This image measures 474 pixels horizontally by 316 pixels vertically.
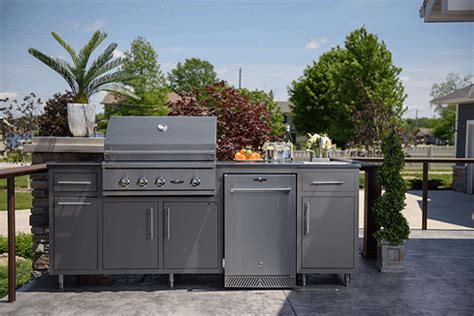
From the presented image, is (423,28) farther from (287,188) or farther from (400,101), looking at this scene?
(287,188)

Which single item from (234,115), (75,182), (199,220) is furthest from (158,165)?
(234,115)

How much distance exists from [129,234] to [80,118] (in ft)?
4.13

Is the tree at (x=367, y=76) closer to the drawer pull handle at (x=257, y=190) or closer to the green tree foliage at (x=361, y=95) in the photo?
the green tree foliage at (x=361, y=95)

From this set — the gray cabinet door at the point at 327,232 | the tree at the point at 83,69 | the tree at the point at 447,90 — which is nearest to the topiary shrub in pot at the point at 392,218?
the gray cabinet door at the point at 327,232

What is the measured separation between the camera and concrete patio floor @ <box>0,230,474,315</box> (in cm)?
345

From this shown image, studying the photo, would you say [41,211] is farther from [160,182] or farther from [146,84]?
[146,84]

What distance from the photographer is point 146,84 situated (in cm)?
2575

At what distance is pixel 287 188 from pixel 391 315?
3.74ft

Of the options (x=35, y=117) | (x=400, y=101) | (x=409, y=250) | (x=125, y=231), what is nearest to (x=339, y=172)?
(x=125, y=231)

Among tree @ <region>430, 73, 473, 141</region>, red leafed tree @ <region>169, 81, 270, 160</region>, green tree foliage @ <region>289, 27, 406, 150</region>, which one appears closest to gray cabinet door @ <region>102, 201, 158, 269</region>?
red leafed tree @ <region>169, 81, 270, 160</region>

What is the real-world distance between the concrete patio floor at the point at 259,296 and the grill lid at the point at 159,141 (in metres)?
1.04

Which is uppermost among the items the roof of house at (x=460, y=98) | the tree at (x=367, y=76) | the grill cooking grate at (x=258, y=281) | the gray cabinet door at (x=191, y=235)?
the tree at (x=367, y=76)

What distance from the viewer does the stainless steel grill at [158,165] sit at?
3707 millimetres

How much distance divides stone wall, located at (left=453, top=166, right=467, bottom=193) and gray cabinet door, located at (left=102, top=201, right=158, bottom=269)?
1140 centimetres
